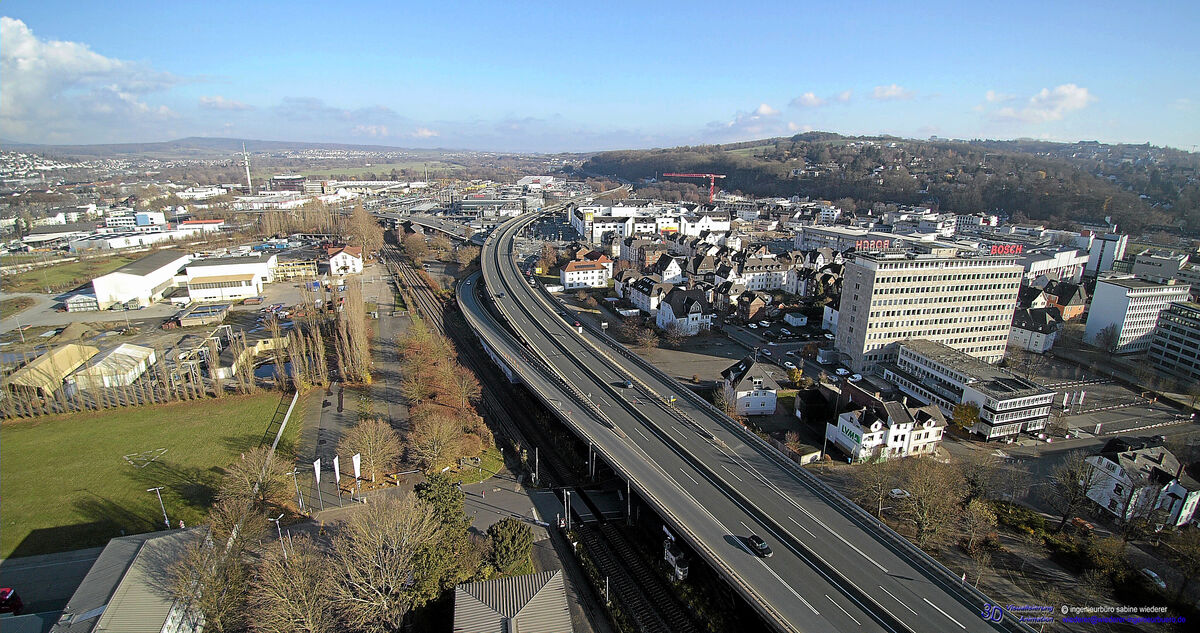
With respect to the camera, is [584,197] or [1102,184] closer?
[1102,184]

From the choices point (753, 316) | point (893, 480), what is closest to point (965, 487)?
point (893, 480)

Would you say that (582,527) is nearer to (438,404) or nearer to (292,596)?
(292,596)

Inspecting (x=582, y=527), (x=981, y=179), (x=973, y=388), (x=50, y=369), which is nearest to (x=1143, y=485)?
(x=973, y=388)

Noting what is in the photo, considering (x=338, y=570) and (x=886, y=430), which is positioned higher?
(x=886, y=430)

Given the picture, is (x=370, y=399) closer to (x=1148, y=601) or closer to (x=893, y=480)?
(x=893, y=480)


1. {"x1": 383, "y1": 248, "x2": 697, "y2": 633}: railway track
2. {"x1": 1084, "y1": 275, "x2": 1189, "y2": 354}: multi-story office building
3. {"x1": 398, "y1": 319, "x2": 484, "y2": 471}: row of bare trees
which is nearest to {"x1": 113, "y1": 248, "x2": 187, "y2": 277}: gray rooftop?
{"x1": 383, "y1": 248, "x2": 697, "y2": 633}: railway track

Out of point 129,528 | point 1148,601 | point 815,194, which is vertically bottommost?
point 129,528
